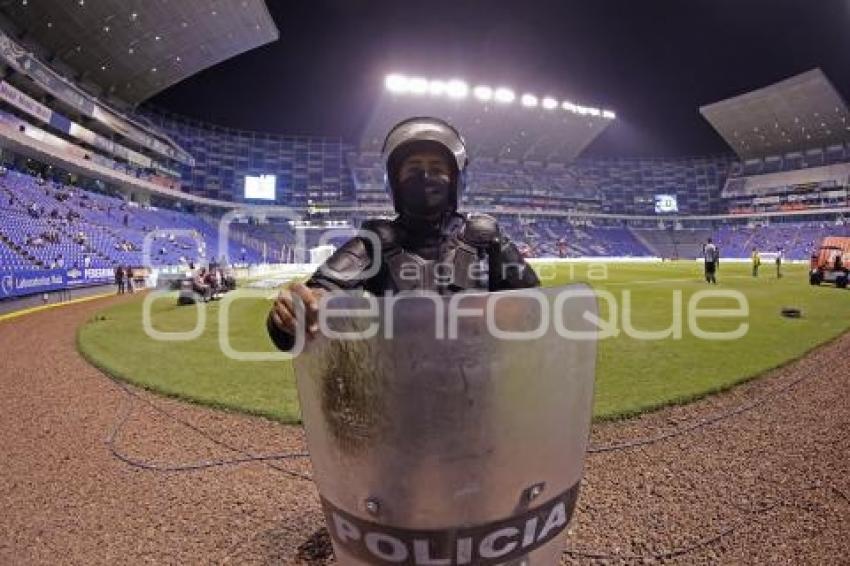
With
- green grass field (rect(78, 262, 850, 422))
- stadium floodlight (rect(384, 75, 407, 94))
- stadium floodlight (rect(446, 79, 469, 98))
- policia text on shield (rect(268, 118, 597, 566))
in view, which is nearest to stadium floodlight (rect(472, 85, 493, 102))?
stadium floodlight (rect(446, 79, 469, 98))

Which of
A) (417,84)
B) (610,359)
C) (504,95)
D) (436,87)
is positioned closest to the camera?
(610,359)

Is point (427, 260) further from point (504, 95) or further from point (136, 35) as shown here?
point (504, 95)

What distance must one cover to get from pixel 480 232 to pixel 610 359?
656 cm

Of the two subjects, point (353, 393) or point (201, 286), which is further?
point (201, 286)

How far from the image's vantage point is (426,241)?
90.9 inches

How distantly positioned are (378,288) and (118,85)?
2305 inches

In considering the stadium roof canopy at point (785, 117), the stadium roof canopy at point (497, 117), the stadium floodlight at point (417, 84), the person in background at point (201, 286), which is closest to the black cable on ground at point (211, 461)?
the person in background at point (201, 286)

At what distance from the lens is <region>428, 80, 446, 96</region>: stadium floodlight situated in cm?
5443

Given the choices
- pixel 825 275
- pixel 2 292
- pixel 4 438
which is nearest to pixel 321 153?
pixel 2 292

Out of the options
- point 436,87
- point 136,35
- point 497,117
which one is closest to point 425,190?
point 136,35

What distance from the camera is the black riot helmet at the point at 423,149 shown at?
89.1 inches

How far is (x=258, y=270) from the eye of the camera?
44906 millimetres

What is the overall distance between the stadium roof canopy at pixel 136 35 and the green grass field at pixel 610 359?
3361 centimetres

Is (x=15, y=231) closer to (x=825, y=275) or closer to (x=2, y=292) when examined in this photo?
(x=2, y=292)
